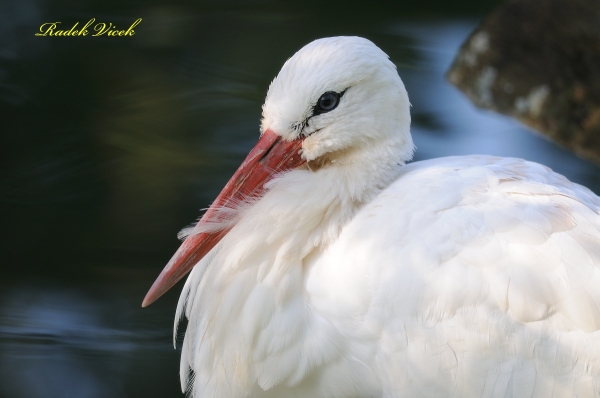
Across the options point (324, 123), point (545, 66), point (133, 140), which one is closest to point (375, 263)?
point (324, 123)

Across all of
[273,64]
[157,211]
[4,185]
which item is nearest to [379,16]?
[273,64]

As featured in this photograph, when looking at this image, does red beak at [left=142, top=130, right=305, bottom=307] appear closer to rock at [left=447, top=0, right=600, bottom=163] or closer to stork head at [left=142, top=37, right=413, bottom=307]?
stork head at [left=142, top=37, right=413, bottom=307]

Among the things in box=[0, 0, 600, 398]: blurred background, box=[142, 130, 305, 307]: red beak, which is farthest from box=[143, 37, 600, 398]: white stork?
box=[0, 0, 600, 398]: blurred background

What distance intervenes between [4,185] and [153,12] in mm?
2246

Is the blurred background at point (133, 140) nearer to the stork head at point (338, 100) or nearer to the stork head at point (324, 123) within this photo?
the stork head at point (324, 123)

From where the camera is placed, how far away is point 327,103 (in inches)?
88.7

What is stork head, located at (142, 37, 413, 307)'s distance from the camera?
7.26ft

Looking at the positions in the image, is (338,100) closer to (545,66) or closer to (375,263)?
(375,263)

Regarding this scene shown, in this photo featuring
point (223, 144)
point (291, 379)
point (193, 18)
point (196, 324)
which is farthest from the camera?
point (193, 18)

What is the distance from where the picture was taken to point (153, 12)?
6.14 metres

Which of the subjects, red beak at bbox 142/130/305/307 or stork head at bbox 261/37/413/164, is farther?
red beak at bbox 142/130/305/307

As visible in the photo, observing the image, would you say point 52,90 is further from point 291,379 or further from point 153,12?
point 291,379

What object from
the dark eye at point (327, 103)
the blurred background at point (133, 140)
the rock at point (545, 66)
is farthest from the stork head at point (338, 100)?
the rock at point (545, 66)

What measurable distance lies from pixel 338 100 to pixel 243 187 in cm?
40
